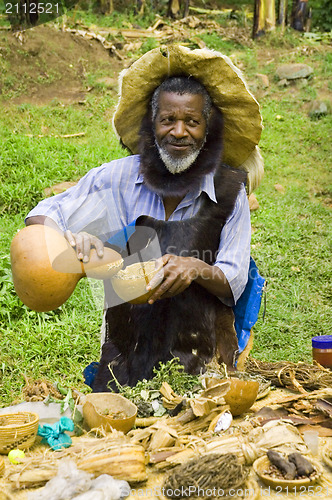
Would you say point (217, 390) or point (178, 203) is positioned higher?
→ point (178, 203)

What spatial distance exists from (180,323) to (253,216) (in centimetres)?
439

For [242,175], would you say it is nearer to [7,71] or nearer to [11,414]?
[11,414]

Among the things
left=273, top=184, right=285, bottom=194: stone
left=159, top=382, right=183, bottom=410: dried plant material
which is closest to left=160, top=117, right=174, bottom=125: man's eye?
left=159, top=382, right=183, bottom=410: dried plant material

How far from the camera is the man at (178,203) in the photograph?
3.25m

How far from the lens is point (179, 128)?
3273mm

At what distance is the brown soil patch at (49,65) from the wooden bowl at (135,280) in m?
7.16

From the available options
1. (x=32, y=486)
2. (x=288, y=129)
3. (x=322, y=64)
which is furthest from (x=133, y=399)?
(x=322, y=64)

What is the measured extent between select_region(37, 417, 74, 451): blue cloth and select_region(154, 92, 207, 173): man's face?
1415mm

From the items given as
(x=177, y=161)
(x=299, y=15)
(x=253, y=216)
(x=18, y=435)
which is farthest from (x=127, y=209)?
(x=299, y=15)

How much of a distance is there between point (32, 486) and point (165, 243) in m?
1.43

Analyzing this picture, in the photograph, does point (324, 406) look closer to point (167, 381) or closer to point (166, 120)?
point (167, 381)

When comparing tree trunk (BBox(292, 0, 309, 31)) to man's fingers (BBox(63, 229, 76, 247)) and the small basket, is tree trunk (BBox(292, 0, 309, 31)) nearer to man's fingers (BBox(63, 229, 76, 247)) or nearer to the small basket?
man's fingers (BBox(63, 229, 76, 247))

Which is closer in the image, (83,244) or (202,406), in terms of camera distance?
(202,406)

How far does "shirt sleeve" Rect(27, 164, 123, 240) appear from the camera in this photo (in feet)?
11.0
